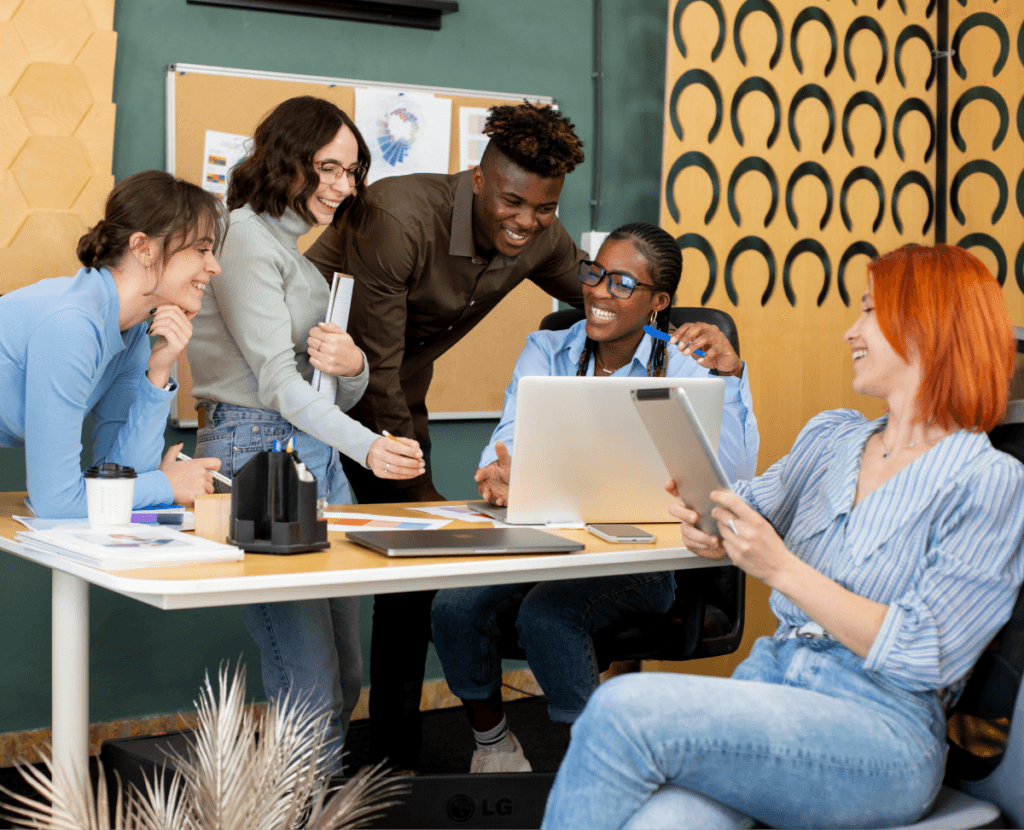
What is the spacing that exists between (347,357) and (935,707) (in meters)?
1.27

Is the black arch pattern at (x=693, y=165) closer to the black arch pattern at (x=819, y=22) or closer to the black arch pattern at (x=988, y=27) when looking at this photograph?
the black arch pattern at (x=819, y=22)

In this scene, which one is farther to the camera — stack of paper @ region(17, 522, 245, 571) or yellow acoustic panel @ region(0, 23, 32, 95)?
yellow acoustic panel @ region(0, 23, 32, 95)

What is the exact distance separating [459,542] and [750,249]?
2032 millimetres

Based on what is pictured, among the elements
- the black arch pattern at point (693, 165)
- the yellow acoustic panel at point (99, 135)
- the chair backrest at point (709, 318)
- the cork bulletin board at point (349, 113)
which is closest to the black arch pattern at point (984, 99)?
the black arch pattern at point (693, 165)

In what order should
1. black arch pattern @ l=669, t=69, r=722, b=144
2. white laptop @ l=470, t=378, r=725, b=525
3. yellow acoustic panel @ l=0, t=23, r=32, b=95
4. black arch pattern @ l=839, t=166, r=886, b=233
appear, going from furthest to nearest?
black arch pattern @ l=839, t=166, r=886, b=233, black arch pattern @ l=669, t=69, r=722, b=144, yellow acoustic panel @ l=0, t=23, r=32, b=95, white laptop @ l=470, t=378, r=725, b=525

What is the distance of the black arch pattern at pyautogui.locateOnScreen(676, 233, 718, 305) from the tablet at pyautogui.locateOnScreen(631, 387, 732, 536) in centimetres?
167

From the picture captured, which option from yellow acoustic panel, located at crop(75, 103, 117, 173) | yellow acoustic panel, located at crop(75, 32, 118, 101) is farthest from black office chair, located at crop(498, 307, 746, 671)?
yellow acoustic panel, located at crop(75, 32, 118, 101)

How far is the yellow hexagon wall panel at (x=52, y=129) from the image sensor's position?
2.65m

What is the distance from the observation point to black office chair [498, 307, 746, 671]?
210cm

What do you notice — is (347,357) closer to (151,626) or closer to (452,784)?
(452,784)

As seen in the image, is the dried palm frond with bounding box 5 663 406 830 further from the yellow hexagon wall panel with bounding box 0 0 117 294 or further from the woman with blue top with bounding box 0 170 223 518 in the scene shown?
the yellow hexagon wall panel with bounding box 0 0 117 294

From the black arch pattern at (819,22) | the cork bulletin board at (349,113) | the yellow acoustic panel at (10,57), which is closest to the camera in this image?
the yellow acoustic panel at (10,57)

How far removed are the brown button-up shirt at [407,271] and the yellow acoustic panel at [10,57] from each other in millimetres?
890

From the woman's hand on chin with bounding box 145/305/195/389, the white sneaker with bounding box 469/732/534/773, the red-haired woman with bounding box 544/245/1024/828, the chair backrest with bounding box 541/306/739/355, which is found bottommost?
the white sneaker with bounding box 469/732/534/773
